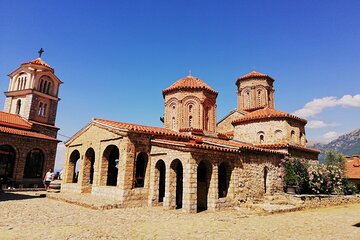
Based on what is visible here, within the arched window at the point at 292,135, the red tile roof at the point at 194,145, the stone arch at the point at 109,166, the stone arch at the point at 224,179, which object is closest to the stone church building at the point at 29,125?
the stone arch at the point at 109,166

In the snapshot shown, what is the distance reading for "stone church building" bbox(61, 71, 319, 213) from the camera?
12336 mm

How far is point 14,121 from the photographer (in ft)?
72.7

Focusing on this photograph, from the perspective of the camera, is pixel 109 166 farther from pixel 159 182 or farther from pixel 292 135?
pixel 292 135

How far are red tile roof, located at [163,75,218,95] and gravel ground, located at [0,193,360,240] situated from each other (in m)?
11.6

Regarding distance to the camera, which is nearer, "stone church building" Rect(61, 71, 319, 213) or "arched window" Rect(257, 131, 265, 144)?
"stone church building" Rect(61, 71, 319, 213)

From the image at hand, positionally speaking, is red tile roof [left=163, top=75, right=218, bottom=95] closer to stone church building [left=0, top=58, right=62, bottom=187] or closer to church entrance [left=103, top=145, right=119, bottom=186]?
church entrance [left=103, top=145, right=119, bottom=186]

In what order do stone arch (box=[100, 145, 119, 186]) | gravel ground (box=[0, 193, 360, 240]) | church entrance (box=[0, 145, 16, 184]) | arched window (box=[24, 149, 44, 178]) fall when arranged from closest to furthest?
gravel ground (box=[0, 193, 360, 240]) → stone arch (box=[100, 145, 119, 186]) → church entrance (box=[0, 145, 16, 184]) → arched window (box=[24, 149, 44, 178])

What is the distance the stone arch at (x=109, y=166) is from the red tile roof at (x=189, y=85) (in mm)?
7500

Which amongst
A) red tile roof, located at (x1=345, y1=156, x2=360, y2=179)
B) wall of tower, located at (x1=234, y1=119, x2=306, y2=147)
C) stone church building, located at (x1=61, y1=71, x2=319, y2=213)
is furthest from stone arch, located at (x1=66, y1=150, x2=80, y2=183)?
red tile roof, located at (x1=345, y1=156, x2=360, y2=179)

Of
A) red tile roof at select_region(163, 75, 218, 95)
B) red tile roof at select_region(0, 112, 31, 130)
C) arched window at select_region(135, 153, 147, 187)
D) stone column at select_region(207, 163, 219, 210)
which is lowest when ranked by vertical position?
stone column at select_region(207, 163, 219, 210)

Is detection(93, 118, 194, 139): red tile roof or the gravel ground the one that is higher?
detection(93, 118, 194, 139): red tile roof

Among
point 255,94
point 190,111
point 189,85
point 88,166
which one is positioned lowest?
point 88,166

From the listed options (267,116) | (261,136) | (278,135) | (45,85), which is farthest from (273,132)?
(45,85)

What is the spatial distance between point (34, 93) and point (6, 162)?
816 centimetres
